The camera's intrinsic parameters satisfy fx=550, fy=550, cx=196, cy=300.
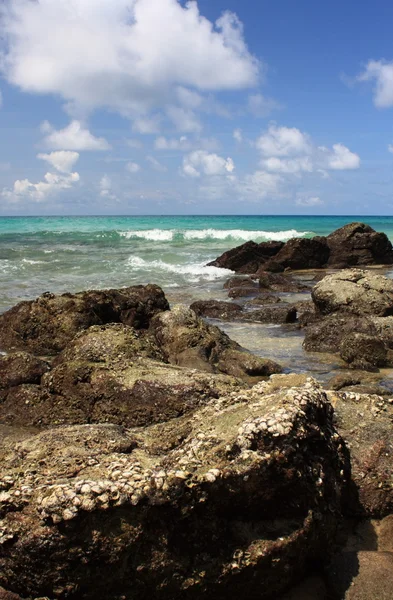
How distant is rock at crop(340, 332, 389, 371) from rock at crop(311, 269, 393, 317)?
357cm

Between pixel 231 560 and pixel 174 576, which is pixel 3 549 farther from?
pixel 231 560

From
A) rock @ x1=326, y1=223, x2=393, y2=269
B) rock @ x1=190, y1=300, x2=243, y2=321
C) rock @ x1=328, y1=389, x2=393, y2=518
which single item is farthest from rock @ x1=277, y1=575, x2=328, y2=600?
rock @ x1=326, y1=223, x2=393, y2=269

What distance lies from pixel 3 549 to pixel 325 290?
1200 cm

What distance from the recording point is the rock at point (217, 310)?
14.6m

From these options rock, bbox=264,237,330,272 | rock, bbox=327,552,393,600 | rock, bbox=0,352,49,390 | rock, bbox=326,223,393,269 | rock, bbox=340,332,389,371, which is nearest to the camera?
rock, bbox=327,552,393,600

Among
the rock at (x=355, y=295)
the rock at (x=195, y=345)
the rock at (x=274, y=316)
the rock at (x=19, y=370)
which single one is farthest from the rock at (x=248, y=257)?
Answer: the rock at (x=19, y=370)

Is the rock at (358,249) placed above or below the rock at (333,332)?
above

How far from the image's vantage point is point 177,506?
3305 mm

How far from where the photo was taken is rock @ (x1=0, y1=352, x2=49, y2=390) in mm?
7129

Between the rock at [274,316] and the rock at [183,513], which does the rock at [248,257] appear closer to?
the rock at [274,316]

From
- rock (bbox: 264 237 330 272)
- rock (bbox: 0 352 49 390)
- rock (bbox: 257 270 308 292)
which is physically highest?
rock (bbox: 264 237 330 272)

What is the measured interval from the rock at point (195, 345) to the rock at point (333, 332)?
5.65 ft

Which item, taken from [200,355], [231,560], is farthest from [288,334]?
[231,560]

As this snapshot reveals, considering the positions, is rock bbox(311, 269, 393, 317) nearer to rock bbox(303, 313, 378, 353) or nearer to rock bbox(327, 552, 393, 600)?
rock bbox(303, 313, 378, 353)
